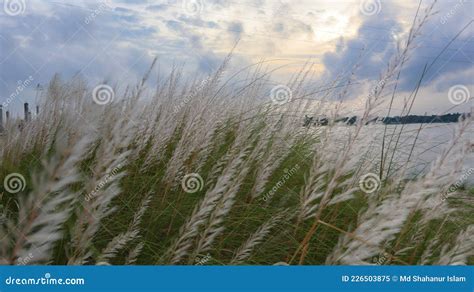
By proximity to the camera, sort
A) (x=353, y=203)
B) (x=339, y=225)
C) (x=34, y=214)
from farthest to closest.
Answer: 1. (x=353, y=203)
2. (x=339, y=225)
3. (x=34, y=214)

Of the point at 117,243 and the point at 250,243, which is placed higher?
the point at 250,243

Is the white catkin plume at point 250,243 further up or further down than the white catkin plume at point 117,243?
further up

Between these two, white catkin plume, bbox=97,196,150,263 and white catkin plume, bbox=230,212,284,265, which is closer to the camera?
white catkin plume, bbox=97,196,150,263

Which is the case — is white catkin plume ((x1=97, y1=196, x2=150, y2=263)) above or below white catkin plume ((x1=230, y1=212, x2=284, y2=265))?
below

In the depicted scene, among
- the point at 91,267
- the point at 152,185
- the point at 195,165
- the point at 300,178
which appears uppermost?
the point at 300,178

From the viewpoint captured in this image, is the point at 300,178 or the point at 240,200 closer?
the point at 240,200

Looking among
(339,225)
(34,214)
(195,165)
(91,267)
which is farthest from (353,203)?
(34,214)

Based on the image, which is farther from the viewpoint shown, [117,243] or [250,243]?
[250,243]

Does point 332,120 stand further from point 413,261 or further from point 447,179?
point 413,261

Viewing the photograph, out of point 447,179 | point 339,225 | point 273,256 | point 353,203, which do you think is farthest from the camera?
point 353,203

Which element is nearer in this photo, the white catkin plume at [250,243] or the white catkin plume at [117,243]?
the white catkin plume at [117,243]

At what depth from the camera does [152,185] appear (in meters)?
3.36

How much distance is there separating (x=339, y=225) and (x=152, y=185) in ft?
4.30

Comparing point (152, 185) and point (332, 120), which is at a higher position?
point (332, 120)
